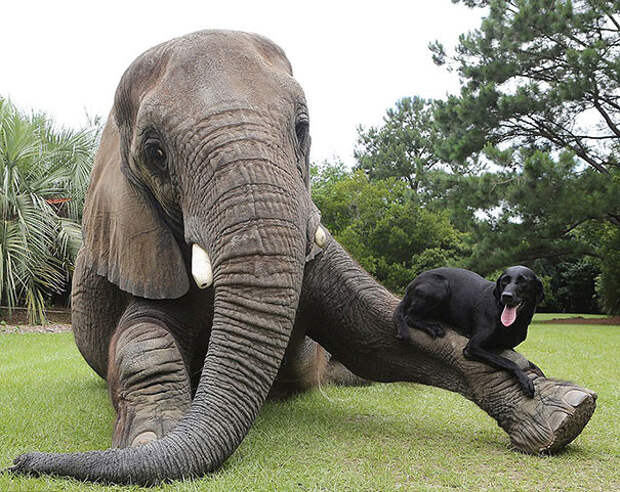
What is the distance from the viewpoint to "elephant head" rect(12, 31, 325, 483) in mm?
2893

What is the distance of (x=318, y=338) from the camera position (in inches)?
183

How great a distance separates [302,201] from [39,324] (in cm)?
1337

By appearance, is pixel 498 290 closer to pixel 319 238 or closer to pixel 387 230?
pixel 319 238

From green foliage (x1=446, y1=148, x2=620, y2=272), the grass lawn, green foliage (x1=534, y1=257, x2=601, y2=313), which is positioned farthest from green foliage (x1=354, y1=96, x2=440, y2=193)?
the grass lawn

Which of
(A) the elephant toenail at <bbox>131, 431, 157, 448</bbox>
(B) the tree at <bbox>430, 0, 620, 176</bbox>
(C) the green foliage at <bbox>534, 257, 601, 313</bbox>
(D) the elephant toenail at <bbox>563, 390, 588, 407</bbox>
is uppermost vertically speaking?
(B) the tree at <bbox>430, 0, 620, 176</bbox>

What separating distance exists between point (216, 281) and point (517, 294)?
5.02 feet

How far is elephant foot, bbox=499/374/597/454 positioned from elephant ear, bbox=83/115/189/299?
1886 millimetres

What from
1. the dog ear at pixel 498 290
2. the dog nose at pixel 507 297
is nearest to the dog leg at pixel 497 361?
the dog ear at pixel 498 290

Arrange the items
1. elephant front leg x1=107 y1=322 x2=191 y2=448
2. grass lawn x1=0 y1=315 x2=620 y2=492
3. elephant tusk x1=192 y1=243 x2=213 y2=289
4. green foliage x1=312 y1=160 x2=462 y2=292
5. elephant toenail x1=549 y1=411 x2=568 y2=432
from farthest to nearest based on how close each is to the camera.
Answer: green foliage x1=312 y1=160 x2=462 y2=292 < elephant toenail x1=549 y1=411 x2=568 y2=432 < elephant front leg x1=107 y1=322 x2=191 y2=448 < elephant tusk x1=192 y1=243 x2=213 y2=289 < grass lawn x1=0 y1=315 x2=620 y2=492

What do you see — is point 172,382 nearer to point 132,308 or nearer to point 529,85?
point 132,308

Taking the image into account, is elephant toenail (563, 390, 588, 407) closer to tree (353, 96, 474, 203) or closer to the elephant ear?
the elephant ear

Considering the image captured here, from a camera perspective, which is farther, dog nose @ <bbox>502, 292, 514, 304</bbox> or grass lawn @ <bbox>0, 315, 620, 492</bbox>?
dog nose @ <bbox>502, 292, 514, 304</bbox>

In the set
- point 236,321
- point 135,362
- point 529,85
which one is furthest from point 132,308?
point 529,85

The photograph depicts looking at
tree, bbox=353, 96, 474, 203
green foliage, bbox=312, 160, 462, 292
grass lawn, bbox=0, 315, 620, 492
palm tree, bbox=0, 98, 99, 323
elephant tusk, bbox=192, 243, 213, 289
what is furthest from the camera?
tree, bbox=353, 96, 474, 203
